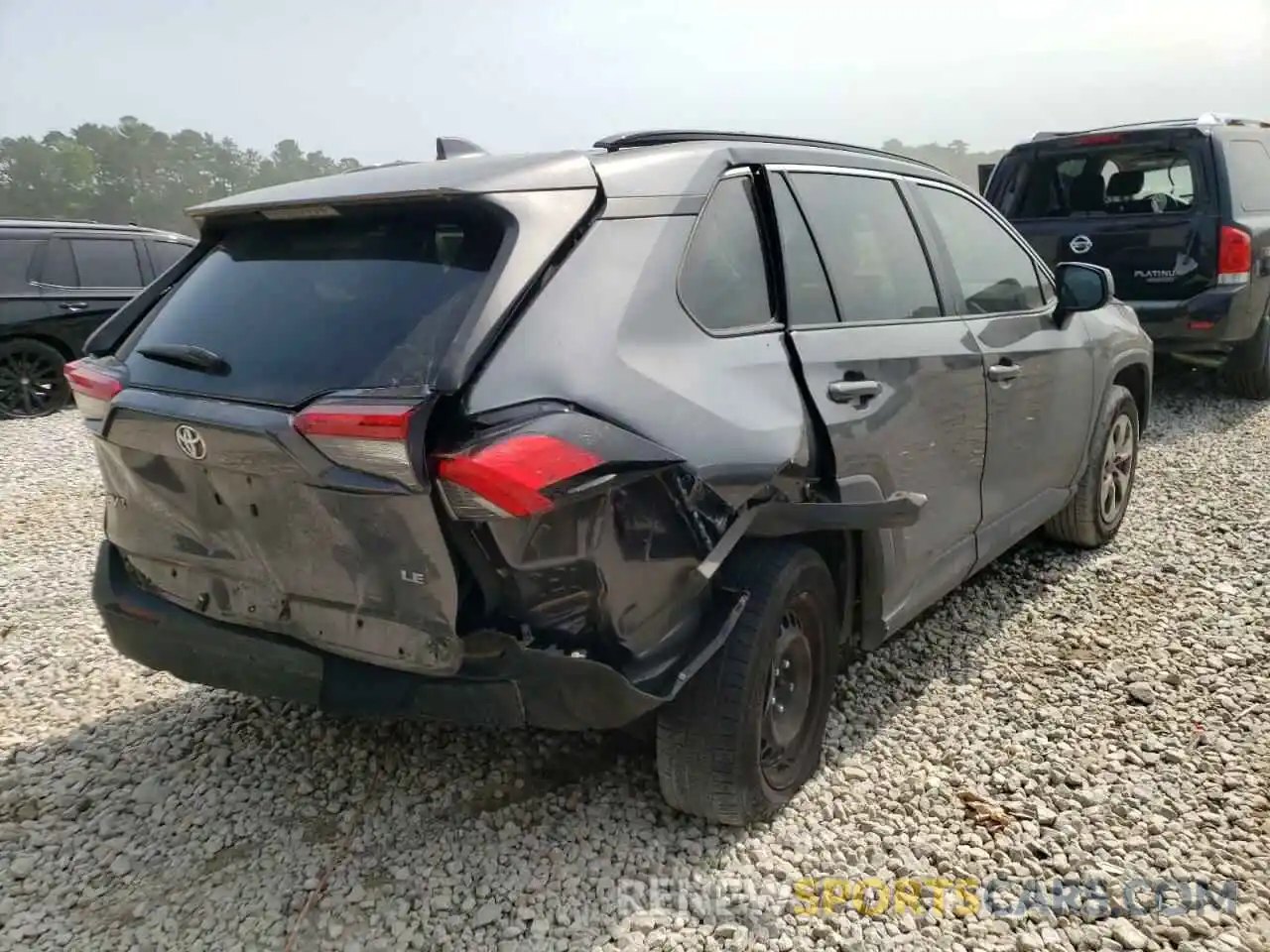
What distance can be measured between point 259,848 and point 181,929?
31 cm

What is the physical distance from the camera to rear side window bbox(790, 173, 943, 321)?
9.84 feet

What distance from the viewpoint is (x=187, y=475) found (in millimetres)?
2340

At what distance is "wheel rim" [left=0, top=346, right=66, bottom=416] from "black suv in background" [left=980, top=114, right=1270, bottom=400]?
8.67 m

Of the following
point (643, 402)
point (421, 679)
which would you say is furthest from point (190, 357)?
point (643, 402)

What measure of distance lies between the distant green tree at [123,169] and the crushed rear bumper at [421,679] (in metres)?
26.1

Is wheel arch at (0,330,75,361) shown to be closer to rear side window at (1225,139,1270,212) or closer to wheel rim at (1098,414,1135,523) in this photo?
wheel rim at (1098,414,1135,523)

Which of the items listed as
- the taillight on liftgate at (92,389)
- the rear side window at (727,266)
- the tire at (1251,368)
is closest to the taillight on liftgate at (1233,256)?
the tire at (1251,368)

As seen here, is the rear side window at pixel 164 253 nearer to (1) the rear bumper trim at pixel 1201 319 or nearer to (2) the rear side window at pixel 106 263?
(2) the rear side window at pixel 106 263

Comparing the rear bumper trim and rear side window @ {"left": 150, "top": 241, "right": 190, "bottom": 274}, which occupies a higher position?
rear side window @ {"left": 150, "top": 241, "right": 190, "bottom": 274}

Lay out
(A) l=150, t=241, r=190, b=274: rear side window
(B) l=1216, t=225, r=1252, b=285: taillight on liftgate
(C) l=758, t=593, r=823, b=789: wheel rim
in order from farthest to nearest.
Answer: (A) l=150, t=241, r=190, b=274: rear side window
(B) l=1216, t=225, r=1252, b=285: taillight on liftgate
(C) l=758, t=593, r=823, b=789: wheel rim

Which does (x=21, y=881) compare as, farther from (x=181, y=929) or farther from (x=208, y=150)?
(x=208, y=150)

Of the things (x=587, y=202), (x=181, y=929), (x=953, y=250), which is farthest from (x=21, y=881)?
(x=953, y=250)

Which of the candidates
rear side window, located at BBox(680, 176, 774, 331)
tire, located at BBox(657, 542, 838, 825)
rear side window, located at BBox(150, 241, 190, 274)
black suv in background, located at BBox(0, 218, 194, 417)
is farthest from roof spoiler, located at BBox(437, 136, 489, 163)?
rear side window, located at BBox(150, 241, 190, 274)

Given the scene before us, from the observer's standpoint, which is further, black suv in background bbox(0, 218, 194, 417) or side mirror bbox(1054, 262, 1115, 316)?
black suv in background bbox(0, 218, 194, 417)
